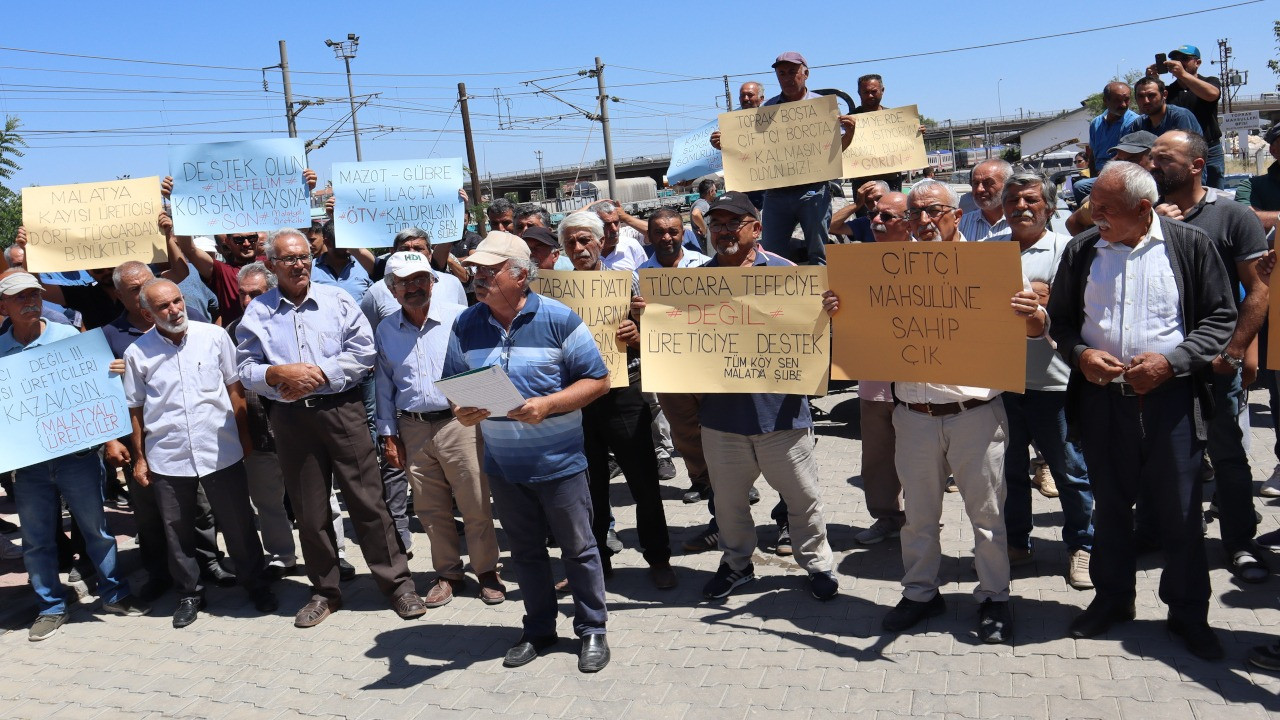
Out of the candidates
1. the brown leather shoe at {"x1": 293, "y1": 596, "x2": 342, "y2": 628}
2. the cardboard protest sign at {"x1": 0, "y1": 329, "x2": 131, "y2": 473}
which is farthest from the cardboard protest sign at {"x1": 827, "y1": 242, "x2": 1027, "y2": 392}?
the cardboard protest sign at {"x1": 0, "y1": 329, "x2": 131, "y2": 473}

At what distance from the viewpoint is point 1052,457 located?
5.45 metres

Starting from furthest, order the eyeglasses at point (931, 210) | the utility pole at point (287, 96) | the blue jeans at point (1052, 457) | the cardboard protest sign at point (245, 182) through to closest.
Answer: the utility pole at point (287, 96) < the cardboard protest sign at point (245, 182) < the blue jeans at point (1052, 457) < the eyeglasses at point (931, 210)

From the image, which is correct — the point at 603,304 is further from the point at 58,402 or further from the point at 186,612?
the point at 58,402

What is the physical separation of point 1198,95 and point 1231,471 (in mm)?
4370

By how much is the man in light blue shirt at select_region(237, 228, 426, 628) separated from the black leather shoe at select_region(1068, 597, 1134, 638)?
152 inches

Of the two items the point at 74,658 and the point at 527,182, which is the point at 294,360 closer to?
the point at 74,658

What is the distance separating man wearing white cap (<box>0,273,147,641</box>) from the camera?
6332 millimetres

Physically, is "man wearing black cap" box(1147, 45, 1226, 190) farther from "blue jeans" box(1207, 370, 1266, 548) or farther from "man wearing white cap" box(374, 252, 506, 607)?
"man wearing white cap" box(374, 252, 506, 607)

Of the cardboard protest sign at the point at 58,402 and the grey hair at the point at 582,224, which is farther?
the cardboard protest sign at the point at 58,402

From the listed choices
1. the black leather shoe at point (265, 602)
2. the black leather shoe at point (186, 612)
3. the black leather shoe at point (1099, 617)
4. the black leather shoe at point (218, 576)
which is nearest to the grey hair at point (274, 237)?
the black leather shoe at point (265, 602)

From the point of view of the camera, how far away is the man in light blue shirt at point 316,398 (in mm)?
5889

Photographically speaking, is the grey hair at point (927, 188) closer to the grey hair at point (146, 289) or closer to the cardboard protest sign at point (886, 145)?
the cardboard protest sign at point (886, 145)

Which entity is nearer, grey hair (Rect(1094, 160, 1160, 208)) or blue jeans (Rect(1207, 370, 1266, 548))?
grey hair (Rect(1094, 160, 1160, 208))

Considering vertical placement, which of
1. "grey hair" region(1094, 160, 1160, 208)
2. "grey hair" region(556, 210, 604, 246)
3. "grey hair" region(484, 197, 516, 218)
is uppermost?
"grey hair" region(484, 197, 516, 218)
